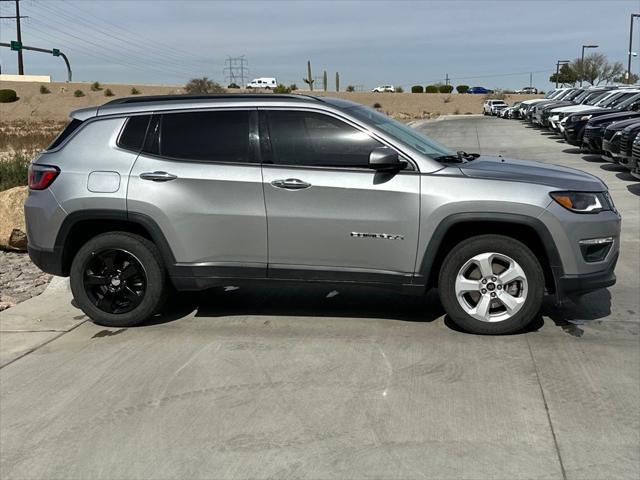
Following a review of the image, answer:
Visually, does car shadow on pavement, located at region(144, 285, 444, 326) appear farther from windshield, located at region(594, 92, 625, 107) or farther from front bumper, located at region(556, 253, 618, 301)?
windshield, located at region(594, 92, 625, 107)


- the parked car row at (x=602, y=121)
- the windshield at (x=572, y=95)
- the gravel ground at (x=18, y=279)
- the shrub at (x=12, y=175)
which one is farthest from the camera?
the windshield at (x=572, y=95)

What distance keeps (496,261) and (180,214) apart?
251 centimetres

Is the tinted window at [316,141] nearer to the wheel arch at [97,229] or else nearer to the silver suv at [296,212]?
the silver suv at [296,212]

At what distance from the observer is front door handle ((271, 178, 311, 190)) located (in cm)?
549

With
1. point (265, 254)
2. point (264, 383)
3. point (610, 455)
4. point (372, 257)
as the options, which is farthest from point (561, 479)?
point (265, 254)

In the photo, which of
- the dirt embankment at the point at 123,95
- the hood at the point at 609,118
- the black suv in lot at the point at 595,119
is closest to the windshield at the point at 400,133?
the black suv in lot at the point at 595,119

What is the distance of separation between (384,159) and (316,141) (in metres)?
0.66

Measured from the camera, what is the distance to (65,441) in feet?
13.2

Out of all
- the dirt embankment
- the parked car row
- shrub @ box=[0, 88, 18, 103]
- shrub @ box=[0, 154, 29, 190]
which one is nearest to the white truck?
the dirt embankment

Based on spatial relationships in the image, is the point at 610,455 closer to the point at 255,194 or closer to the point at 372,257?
the point at 372,257

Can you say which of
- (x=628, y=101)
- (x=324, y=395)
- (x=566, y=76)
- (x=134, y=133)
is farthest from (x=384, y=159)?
(x=566, y=76)

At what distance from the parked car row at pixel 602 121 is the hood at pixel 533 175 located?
26.1 ft

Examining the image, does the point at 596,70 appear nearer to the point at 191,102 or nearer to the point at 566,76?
the point at 566,76

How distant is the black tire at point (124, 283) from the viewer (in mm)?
5820
